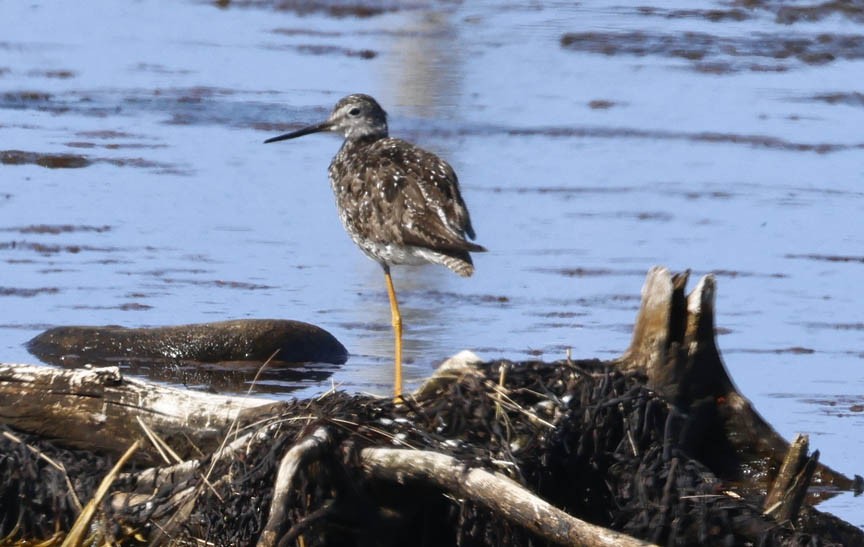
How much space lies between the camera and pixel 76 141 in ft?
39.7

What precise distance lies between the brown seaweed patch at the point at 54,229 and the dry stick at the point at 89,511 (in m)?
4.77

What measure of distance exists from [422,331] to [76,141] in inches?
181

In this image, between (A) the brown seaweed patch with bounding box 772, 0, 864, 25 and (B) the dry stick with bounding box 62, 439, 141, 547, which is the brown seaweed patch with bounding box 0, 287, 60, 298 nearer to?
(B) the dry stick with bounding box 62, 439, 141, 547

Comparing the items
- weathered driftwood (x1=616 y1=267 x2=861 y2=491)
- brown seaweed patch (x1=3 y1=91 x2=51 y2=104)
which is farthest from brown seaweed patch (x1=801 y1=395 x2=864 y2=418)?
brown seaweed patch (x1=3 y1=91 x2=51 y2=104)

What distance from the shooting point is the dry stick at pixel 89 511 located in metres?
5.03

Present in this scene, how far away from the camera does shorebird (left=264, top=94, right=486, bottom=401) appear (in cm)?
702

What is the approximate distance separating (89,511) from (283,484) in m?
0.64

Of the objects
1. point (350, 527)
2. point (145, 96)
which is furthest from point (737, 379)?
point (145, 96)

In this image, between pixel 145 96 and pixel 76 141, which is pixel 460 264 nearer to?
pixel 76 141

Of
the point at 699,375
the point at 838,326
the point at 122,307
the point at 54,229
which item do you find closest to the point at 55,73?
the point at 54,229

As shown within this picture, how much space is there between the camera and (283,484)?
480 cm

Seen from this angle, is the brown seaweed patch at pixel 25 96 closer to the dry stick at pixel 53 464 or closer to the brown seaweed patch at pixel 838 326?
the brown seaweed patch at pixel 838 326

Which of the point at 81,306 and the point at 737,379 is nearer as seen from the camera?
the point at 737,379

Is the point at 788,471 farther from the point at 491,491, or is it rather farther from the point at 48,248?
the point at 48,248
